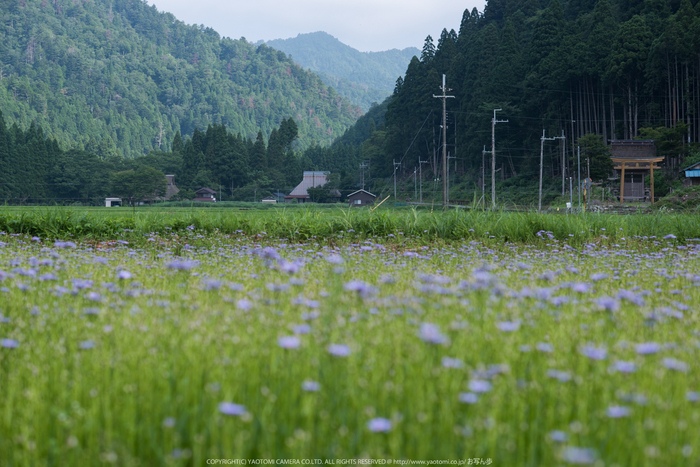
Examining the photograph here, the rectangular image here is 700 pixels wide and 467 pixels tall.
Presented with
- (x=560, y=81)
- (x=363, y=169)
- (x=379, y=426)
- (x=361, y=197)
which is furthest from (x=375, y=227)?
(x=363, y=169)

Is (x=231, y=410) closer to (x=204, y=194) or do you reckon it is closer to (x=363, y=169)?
(x=204, y=194)

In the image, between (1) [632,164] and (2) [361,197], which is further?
(2) [361,197]

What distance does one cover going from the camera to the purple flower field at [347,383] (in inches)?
68.1

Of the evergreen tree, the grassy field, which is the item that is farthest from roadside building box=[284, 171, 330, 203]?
the grassy field

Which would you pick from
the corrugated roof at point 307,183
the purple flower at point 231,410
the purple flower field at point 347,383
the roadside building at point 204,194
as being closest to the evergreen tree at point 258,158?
the corrugated roof at point 307,183

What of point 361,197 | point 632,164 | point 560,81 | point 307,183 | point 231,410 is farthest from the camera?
point 307,183

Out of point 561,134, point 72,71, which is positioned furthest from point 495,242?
point 72,71

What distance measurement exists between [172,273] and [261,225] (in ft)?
16.8

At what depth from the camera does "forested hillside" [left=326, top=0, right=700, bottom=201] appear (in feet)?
134

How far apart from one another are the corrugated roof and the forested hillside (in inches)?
1547

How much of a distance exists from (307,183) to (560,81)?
224 feet

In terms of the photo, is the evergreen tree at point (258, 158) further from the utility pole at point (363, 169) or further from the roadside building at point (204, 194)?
the utility pole at point (363, 169)

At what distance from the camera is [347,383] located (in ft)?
6.80

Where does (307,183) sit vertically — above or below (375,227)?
above
